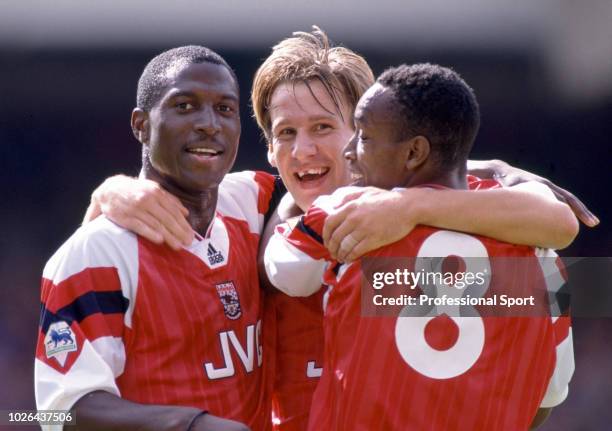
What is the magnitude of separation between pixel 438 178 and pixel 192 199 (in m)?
0.87

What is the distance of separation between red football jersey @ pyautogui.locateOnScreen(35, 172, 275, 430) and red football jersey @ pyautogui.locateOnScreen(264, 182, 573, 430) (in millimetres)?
485

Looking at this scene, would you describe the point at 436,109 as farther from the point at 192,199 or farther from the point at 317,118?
the point at 192,199

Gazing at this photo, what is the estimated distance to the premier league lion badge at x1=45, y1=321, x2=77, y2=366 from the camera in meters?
2.39

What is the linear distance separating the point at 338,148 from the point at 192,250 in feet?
2.08

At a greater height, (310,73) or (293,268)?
(310,73)

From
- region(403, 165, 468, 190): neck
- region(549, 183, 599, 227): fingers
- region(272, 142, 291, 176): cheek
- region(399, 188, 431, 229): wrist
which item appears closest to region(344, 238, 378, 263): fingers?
region(399, 188, 431, 229): wrist

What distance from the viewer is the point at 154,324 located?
8.36 ft

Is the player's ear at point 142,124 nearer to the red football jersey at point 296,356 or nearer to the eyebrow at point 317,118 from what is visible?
the eyebrow at point 317,118

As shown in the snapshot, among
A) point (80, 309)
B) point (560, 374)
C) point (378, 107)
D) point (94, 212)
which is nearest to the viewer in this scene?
point (378, 107)

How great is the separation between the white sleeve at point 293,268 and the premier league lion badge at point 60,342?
1.85 feet

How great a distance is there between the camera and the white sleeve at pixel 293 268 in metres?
2.39

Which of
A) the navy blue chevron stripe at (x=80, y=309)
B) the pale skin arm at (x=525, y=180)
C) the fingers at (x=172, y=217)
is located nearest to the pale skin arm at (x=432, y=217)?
the pale skin arm at (x=525, y=180)

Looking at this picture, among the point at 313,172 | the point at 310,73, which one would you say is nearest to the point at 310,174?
the point at 313,172

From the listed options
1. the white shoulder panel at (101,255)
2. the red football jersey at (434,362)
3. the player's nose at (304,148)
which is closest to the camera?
the red football jersey at (434,362)
